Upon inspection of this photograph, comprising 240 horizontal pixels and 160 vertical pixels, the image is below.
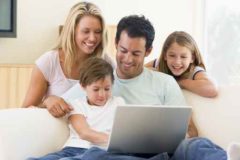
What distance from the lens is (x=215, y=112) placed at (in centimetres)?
185

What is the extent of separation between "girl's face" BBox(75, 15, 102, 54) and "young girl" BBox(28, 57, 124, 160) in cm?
24

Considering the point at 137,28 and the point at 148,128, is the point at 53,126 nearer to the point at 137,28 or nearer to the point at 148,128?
the point at 148,128

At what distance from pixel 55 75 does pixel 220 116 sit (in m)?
0.72

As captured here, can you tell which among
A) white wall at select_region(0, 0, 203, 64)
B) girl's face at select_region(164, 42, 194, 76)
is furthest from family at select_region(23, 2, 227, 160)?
white wall at select_region(0, 0, 203, 64)

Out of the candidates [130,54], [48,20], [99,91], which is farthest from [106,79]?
[48,20]

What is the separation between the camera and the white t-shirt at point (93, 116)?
1.65 metres

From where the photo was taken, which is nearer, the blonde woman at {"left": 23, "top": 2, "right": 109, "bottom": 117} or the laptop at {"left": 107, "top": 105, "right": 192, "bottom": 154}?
the laptop at {"left": 107, "top": 105, "right": 192, "bottom": 154}

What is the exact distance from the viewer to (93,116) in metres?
1.68

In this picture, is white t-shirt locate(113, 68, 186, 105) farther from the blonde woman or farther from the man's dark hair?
the blonde woman

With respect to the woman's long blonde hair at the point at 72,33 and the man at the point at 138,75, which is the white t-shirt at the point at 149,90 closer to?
the man at the point at 138,75

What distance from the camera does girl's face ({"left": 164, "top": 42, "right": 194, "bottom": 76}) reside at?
2.01 m

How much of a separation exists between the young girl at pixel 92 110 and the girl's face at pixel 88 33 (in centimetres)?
24

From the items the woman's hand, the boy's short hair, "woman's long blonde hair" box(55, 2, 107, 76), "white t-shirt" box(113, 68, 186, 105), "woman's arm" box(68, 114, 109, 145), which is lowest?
"woman's arm" box(68, 114, 109, 145)

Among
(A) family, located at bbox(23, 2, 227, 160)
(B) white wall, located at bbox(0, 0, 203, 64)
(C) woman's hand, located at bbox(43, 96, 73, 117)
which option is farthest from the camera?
(B) white wall, located at bbox(0, 0, 203, 64)
